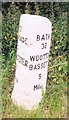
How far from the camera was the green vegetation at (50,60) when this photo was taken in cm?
404

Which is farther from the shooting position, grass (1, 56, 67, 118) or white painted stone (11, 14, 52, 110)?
grass (1, 56, 67, 118)

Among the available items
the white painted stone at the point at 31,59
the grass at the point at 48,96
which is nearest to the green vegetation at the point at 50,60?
the grass at the point at 48,96

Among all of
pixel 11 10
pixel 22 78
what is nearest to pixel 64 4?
pixel 11 10

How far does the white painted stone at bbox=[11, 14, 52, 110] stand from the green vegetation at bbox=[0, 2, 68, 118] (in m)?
0.11

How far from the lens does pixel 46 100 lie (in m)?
4.16

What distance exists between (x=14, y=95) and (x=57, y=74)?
2.23 ft

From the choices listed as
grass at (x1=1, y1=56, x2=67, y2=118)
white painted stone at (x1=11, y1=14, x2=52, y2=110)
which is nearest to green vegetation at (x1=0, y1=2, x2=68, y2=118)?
grass at (x1=1, y1=56, x2=67, y2=118)

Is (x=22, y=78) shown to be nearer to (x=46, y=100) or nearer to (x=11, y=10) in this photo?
(x=46, y=100)

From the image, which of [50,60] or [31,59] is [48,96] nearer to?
[31,59]

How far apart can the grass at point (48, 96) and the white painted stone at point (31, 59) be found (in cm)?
9

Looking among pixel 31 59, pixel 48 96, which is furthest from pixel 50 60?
pixel 31 59

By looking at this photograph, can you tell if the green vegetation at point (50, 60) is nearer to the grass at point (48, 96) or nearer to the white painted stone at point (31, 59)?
the grass at point (48, 96)

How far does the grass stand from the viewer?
4.00 meters

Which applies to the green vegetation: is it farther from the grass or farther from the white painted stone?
the white painted stone
